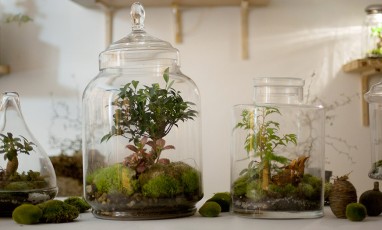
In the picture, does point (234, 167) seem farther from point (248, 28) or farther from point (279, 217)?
point (248, 28)

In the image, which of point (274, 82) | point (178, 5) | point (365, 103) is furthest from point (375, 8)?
point (274, 82)

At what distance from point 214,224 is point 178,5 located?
1.95 meters

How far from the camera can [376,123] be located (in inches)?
42.9

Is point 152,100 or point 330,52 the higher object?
point 330,52

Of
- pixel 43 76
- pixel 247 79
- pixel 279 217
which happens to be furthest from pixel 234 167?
pixel 43 76

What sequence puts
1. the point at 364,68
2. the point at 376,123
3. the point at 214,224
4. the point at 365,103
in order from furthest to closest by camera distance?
the point at 365,103 < the point at 364,68 < the point at 376,123 < the point at 214,224

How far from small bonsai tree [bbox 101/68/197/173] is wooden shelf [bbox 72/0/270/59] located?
1.70 meters

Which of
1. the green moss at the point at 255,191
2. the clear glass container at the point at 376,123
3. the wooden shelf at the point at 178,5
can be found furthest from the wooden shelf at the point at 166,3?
the green moss at the point at 255,191

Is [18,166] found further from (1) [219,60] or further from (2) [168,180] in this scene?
(1) [219,60]

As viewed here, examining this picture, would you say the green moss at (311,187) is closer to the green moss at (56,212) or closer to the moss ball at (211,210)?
the moss ball at (211,210)

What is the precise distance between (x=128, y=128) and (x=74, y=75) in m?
1.86

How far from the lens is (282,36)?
2705 mm

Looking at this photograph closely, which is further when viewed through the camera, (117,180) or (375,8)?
(375,8)

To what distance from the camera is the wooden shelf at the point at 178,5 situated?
2.63 metres
